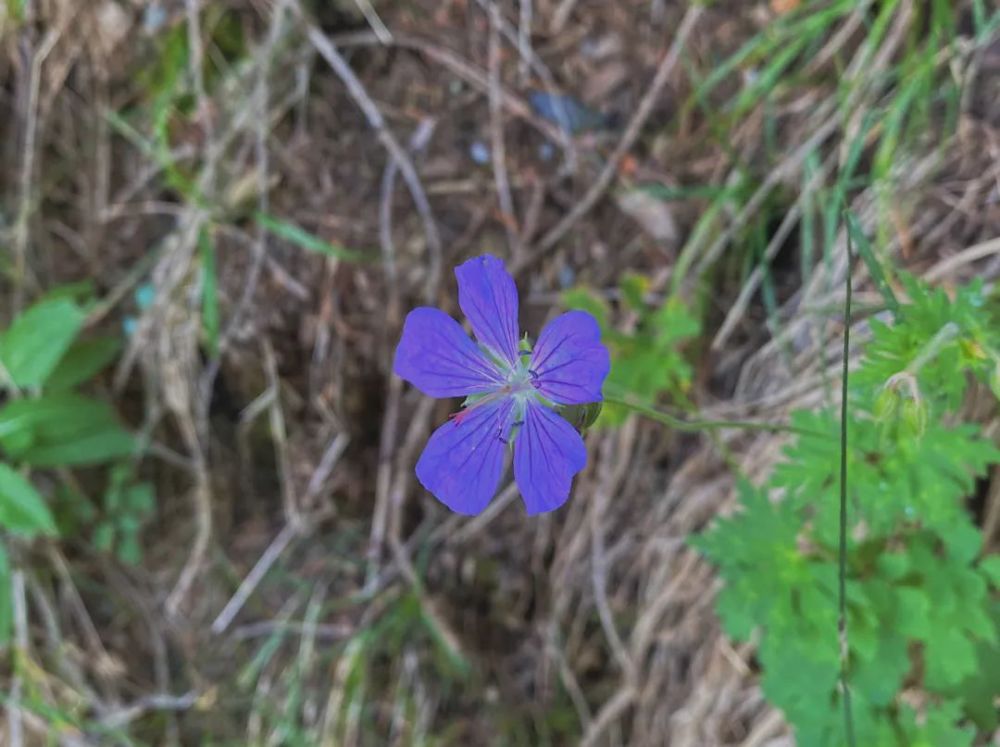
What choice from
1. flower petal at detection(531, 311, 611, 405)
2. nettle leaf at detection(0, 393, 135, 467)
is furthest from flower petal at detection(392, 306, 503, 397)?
nettle leaf at detection(0, 393, 135, 467)

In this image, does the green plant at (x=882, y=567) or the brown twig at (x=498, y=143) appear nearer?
the green plant at (x=882, y=567)

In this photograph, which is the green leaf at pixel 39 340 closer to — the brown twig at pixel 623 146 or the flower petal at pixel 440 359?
the brown twig at pixel 623 146

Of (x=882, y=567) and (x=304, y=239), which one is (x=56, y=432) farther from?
(x=882, y=567)

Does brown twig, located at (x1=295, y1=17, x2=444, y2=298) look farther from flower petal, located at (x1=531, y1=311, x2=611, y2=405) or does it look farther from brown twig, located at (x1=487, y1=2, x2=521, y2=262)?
flower petal, located at (x1=531, y1=311, x2=611, y2=405)

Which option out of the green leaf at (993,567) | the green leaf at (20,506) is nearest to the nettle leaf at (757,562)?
the green leaf at (993,567)

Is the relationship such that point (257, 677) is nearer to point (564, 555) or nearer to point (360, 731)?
point (360, 731)

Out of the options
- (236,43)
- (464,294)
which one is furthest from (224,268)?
(464,294)
